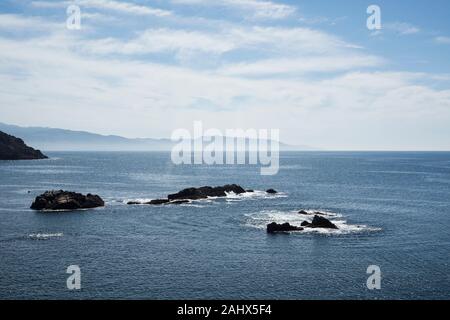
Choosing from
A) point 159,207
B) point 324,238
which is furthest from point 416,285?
point 159,207
